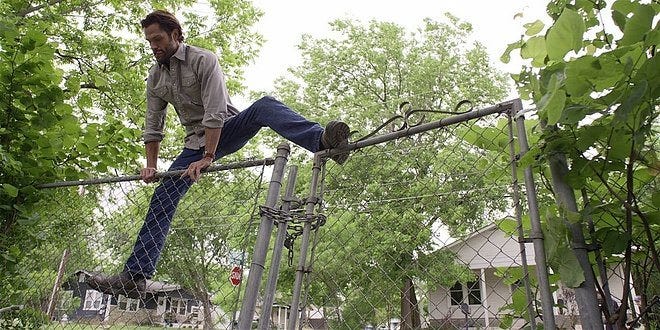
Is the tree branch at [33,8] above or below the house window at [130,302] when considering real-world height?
above

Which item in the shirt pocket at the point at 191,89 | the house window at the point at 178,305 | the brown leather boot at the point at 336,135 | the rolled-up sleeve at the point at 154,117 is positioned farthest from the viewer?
the house window at the point at 178,305

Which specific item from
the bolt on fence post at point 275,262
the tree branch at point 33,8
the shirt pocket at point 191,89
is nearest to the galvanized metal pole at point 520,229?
the bolt on fence post at point 275,262

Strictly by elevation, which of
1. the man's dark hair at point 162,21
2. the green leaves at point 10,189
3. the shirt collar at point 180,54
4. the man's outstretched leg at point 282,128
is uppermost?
the man's dark hair at point 162,21

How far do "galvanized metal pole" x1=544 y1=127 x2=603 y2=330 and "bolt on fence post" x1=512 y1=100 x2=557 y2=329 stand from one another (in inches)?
2.4

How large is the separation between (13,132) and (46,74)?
0.35m

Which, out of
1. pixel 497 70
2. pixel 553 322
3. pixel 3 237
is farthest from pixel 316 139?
pixel 497 70

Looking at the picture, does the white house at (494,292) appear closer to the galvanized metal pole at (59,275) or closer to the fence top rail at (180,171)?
the fence top rail at (180,171)

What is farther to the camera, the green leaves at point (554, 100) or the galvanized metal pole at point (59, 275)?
the galvanized metal pole at point (59, 275)

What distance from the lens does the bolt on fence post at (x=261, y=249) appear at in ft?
4.73

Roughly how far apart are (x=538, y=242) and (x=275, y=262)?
2.59ft

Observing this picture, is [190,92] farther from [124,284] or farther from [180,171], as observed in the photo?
[124,284]

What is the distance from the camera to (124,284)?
212 cm

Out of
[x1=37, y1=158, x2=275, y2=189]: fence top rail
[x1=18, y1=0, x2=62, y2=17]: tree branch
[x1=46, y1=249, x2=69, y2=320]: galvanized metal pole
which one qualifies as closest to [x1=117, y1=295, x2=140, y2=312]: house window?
[x1=46, y1=249, x2=69, y2=320]: galvanized metal pole

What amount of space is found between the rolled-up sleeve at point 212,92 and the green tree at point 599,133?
1237 millimetres
